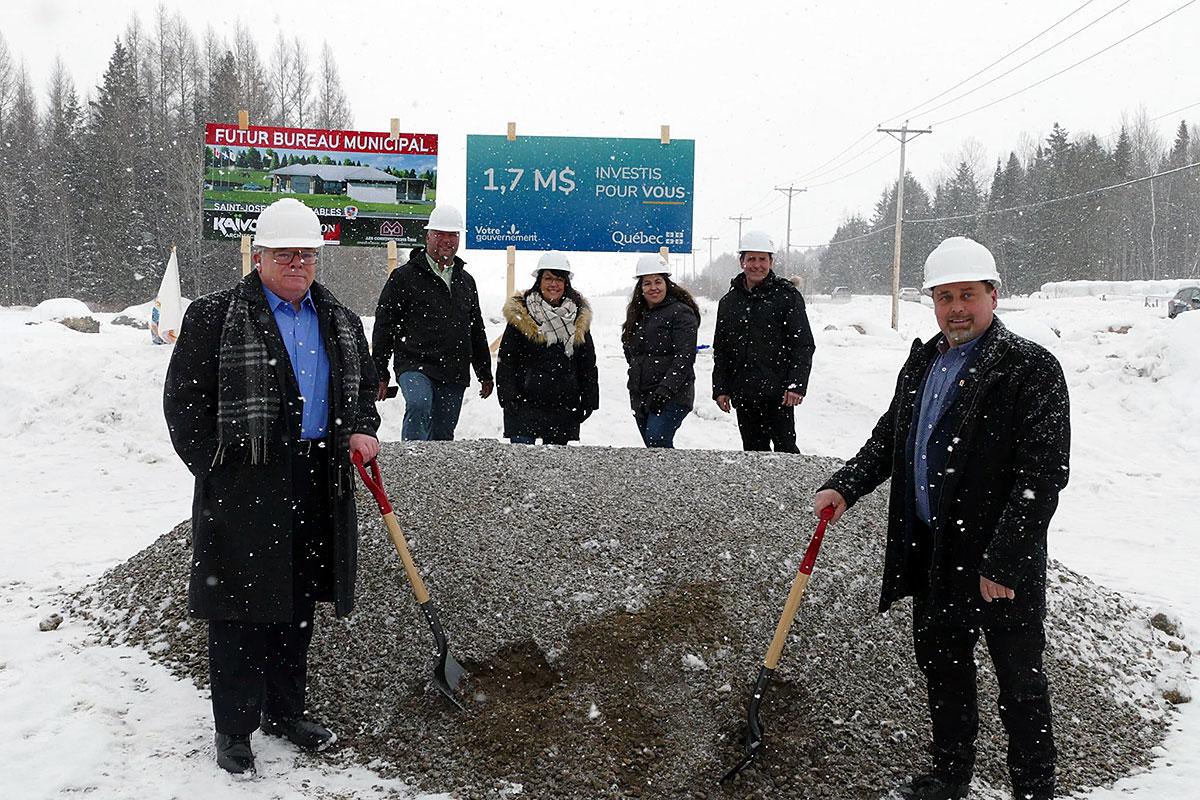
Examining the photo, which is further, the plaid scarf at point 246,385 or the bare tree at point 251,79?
the bare tree at point 251,79

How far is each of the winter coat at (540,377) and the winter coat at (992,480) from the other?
103 inches

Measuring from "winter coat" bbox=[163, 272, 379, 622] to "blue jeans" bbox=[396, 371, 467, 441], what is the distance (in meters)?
2.17

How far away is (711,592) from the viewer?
359cm

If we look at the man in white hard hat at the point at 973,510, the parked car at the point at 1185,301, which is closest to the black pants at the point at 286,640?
the man in white hard hat at the point at 973,510

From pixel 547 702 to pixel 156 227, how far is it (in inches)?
1413

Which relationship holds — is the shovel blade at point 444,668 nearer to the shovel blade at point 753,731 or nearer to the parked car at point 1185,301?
the shovel blade at point 753,731

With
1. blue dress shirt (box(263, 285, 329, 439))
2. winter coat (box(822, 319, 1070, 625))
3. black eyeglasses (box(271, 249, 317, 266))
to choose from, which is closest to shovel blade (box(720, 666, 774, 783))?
winter coat (box(822, 319, 1070, 625))

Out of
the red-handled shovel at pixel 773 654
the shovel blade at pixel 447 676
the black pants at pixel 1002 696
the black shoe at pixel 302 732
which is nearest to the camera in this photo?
the black pants at pixel 1002 696

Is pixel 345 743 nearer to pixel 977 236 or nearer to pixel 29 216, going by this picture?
pixel 29 216

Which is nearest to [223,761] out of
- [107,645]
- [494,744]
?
[494,744]

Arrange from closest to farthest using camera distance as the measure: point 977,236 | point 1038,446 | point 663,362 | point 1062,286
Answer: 1. point 1038,446
2. point 663,362
3. point 1062,286
4. point 977,236

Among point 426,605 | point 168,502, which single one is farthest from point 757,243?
point 168,502

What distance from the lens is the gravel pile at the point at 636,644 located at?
303 cm

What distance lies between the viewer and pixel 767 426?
529cm
